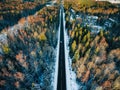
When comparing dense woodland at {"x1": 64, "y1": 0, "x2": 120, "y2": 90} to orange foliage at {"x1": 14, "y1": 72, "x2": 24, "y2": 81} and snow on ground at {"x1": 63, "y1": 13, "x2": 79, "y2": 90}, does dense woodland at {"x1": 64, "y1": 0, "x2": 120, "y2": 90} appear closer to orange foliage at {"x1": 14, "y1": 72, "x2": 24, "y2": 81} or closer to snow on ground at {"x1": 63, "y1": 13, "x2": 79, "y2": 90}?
snow on ground at {"x1": 63, "y1": 13, "x2": 79, "y2": 90}

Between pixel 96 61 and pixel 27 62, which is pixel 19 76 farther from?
pixel 96 61

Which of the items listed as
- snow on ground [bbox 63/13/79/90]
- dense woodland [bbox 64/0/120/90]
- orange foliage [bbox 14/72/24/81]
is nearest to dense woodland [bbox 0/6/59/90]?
orange foliage [bbox 14/72/24/81]

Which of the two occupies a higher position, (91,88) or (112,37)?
(112,37)

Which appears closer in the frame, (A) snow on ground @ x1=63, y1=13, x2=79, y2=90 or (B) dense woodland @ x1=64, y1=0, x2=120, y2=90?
(B) dense woodland @ x1=64, y1=0, x2=120, y2=90

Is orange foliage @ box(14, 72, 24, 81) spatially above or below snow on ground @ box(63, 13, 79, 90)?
above

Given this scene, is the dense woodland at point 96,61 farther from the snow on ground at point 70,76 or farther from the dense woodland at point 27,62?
the dense woodland at point 27,62

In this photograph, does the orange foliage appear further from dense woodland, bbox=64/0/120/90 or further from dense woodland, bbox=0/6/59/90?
dense woodland, bbox=64/0/120/90

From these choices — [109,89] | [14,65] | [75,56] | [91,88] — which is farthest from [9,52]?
[109,89]

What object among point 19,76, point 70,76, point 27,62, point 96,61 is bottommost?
point 70,76

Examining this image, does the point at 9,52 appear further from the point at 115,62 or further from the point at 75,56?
the point at 115,62

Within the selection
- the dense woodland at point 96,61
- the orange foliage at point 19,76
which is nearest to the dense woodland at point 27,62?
the orange foliage at point 19,76

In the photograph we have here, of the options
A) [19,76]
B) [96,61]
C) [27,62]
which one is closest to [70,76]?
[96,61]
